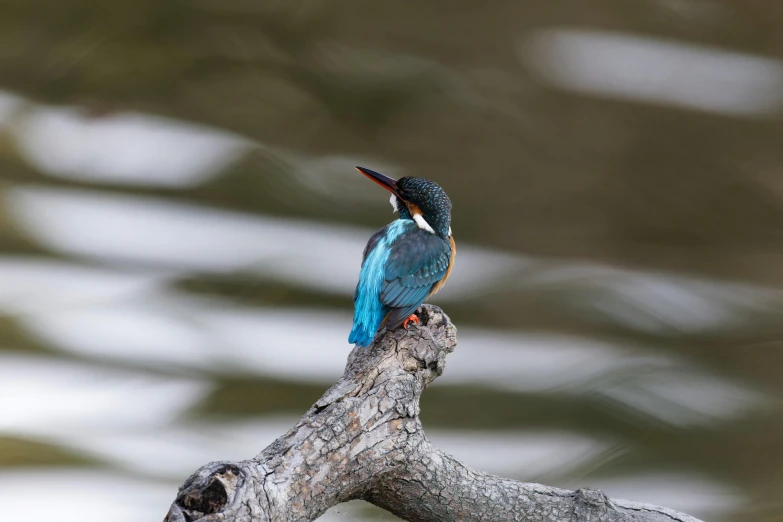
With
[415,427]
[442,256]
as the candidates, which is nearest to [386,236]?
[442,256]

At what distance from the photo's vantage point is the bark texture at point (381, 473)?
3.78 ft

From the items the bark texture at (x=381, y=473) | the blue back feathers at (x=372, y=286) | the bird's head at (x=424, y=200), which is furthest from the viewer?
the bird's head at (x=424, y=200)

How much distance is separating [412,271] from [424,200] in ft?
0.71

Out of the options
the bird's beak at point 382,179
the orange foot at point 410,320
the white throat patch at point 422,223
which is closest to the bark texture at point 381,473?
the orange foot at point 410,320

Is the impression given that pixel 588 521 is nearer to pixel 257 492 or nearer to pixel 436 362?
pixel 436 362

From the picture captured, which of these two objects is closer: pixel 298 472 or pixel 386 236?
pixel 298 472

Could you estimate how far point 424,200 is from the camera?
1726 millimetres

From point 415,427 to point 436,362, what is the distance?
0.16m

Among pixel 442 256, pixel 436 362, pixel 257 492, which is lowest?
pixel 257 492

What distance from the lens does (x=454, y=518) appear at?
1.48 metres

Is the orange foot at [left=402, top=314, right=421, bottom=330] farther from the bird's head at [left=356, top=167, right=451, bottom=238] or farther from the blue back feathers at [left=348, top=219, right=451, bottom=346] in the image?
the bird's head at [left=356, top=167, right=451, bottom=238]

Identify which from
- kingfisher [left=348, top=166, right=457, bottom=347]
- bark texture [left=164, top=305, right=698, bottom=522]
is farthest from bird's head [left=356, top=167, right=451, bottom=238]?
bark texture [left=164, top=305, right=698, bottom=522]

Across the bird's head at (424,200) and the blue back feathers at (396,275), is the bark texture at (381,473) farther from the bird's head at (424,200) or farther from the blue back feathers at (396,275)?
the bird's head at (424,200)

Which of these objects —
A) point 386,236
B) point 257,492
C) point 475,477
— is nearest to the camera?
point 257,492
